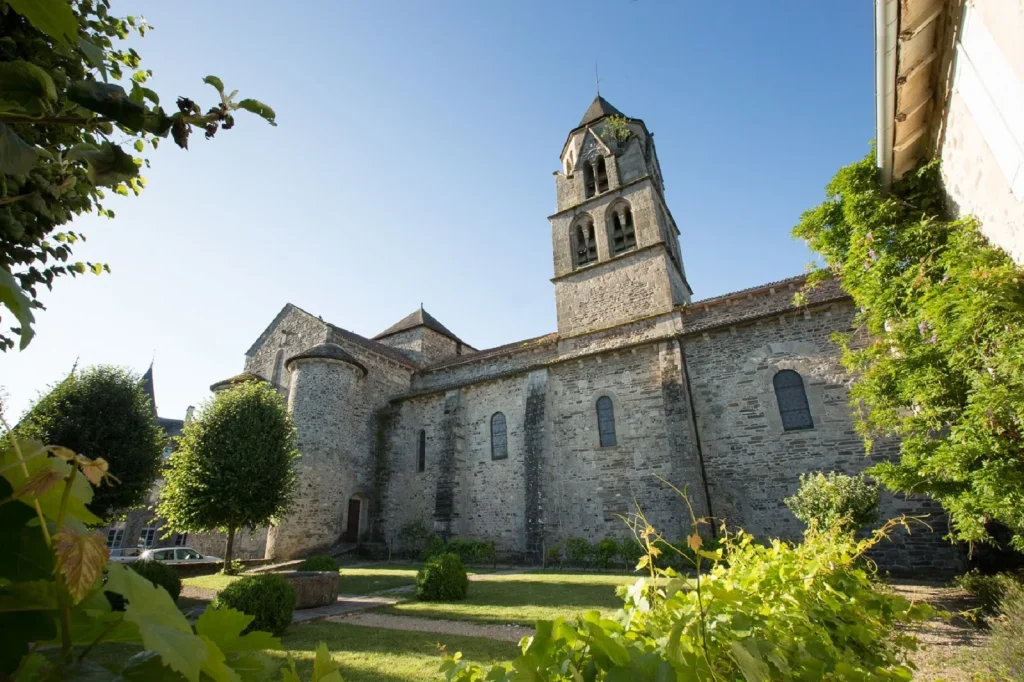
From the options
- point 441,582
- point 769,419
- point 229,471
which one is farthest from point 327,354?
point 769,419

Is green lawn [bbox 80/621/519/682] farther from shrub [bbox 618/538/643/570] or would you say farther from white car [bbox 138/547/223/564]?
white car [bbox 138/547/223/564]

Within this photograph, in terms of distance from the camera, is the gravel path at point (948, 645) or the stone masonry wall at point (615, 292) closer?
the gravel path at point (948, 645)

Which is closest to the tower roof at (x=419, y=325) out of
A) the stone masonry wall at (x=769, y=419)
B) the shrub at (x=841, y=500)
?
the stone masonry wall at (x=769, y=419)

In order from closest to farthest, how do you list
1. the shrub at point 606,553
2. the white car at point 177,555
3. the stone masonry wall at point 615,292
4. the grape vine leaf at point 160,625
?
1. the grape vine leaf at point 160,625
2. the shrub at point 606,553
3. the white car at point 177,555
4. the stone masonry wall at point 615,292

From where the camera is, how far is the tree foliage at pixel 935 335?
536 centimetres

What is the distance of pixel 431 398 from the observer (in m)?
21.6

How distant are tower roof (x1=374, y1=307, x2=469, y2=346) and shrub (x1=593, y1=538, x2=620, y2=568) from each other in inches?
642

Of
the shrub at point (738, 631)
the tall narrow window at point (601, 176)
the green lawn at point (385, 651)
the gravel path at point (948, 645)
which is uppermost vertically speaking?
the tall narrow window at point (601, 176)

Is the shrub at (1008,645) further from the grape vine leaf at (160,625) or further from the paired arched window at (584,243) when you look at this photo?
the paired arched window at (584,243)

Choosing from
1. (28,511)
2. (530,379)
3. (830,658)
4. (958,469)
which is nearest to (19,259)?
(28,511)

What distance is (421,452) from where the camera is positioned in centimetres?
2114

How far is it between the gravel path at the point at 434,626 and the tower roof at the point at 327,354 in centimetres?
1300

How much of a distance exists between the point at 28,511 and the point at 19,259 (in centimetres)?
638

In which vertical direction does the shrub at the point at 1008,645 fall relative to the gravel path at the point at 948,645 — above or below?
above
